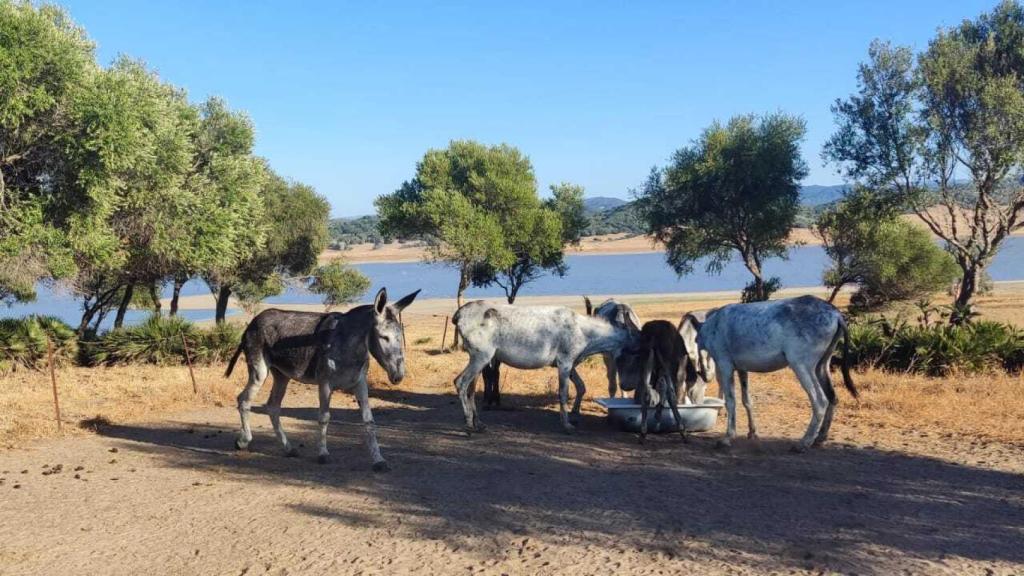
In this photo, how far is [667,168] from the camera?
37.8 metres

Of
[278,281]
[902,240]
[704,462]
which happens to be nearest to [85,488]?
[704,462]

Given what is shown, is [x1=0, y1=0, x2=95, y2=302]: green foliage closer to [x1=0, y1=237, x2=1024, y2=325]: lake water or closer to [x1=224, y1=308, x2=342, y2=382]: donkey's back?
[x1=224, y1=308, x2=342, y2=382]: donkey's back

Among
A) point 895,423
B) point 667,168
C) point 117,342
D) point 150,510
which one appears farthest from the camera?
point 667,168

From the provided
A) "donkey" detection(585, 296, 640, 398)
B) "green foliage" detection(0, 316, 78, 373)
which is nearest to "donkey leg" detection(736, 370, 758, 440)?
"donkey" detection(585, 296, 640, 398)

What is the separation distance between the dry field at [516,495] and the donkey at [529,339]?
1.00 meters

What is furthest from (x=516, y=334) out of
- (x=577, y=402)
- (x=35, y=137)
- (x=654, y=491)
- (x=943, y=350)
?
(x=35, y=137)

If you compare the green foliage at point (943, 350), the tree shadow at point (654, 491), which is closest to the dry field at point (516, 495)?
the tree shadow at point (654, 491)

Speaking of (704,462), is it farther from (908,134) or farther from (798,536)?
(908,134)

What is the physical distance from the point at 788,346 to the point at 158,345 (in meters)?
17.6

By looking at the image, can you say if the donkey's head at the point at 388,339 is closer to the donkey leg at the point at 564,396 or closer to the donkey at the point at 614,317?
the donkey leg at the point at 564,396

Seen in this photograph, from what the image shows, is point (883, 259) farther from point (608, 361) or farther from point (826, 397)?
point (826, 397)

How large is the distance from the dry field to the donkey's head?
141 cm

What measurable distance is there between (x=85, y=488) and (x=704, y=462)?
8067 mm

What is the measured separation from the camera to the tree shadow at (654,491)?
7289mm
